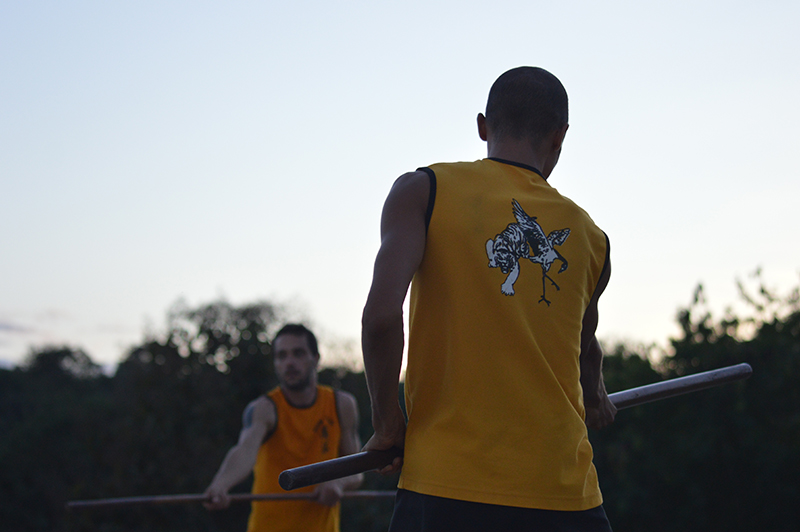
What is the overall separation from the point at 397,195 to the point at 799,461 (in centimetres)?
757

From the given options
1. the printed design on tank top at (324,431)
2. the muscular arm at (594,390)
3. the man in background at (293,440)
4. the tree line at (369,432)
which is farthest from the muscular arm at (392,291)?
the tree line at (369,432)

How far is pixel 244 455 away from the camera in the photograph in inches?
197

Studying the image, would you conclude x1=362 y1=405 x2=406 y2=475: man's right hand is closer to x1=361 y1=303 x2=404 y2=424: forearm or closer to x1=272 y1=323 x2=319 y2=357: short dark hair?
x1=361 y1=303 x2=404 y2=424: forearm

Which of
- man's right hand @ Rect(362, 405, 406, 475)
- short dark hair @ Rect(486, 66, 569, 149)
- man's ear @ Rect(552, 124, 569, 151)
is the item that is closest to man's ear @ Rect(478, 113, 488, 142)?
short dark hair @ Rect(486, 66, 569, 149)

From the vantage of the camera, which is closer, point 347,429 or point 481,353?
point 481,353

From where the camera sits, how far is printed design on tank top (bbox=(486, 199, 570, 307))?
1.92 metres

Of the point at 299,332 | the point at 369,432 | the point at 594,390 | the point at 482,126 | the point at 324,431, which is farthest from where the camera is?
the point at 369,432

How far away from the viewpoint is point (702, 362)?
28.6 feet

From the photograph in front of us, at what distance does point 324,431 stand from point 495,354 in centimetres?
366

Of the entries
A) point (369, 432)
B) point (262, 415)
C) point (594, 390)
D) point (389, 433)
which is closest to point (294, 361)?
point (262, 415)

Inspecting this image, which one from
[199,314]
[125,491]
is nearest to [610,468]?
[125,491]

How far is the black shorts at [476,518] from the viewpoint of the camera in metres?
1.82

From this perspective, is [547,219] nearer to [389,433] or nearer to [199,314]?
[389,433]

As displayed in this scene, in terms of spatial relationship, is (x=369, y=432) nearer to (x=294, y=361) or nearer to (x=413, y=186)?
(x=294, y=361)
